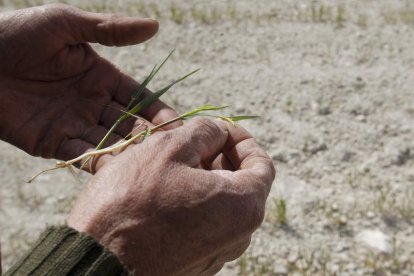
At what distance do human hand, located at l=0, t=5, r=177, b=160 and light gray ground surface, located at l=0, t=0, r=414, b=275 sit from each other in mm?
1010

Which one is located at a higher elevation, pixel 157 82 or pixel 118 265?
pixel 118 265

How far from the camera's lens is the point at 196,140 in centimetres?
162

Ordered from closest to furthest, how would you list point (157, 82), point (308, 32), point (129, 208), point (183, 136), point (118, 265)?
1. point (118, 265)
2. point (129, 208)
3. point (183, 136)
4. point (157, 82)
5. point (308, 32)

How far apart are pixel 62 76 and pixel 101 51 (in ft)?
7.39

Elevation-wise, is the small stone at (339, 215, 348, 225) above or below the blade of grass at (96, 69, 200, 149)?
below

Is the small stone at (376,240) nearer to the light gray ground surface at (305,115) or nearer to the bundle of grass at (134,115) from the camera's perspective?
the light gray ground surface at (305,115)

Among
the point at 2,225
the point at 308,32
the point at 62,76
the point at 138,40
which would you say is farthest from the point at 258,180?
the point at 308,32

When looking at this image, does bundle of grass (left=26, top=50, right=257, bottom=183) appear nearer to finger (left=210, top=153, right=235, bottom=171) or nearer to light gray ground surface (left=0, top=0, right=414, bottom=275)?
finger (left=210, top=153, right=235, bottom=171)

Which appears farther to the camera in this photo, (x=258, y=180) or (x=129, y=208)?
(x=258, y=180)

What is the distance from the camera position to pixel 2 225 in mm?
3062

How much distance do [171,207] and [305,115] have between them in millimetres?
2273

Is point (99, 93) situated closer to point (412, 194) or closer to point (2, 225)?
point (2, 225)

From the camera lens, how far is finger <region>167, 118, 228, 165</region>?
1564 mm

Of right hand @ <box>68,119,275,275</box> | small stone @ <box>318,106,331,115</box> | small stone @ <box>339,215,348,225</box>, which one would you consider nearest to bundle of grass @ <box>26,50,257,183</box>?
right hand @ <box>68,119,275,275</box>
